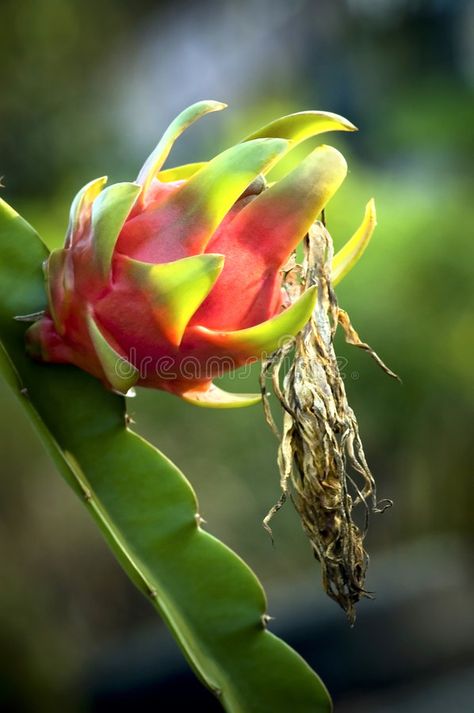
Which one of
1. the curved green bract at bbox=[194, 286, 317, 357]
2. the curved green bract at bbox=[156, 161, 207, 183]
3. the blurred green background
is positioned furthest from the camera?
the blurred green background

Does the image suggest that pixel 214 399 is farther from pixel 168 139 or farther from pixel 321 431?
pixel 168 139

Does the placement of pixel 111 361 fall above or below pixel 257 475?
above

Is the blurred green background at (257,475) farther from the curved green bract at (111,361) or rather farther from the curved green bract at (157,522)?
the curved green bract at (111,361)

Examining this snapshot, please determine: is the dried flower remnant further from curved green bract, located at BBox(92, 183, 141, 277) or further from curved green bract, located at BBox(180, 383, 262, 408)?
curved green bract, located at BBox(92, 183, 141, 277)

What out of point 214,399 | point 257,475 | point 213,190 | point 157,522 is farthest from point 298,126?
point 257,475

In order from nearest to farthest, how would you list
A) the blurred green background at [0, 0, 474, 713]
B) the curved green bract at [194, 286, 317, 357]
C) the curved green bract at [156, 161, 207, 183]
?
the curved green bract at [194, 286, 317, 357] < the curved green bract at [156, 161, 207, 183] < the blurred green background at [0, 0, 474, 713]

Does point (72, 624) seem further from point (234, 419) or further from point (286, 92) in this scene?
point (286, 92)

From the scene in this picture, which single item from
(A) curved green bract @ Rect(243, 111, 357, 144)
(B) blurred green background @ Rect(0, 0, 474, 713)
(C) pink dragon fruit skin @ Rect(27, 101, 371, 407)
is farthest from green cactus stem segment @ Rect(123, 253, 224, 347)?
(B) blurred green background @ Rect(0, 0, 474, 713)
